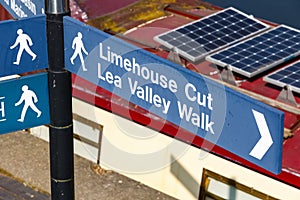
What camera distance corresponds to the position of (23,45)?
6.75 meters

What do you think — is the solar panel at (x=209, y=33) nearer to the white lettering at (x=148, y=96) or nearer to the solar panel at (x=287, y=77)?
the solar panel at (x=287, y=77)

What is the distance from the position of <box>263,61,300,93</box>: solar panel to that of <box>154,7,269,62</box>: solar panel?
1.68 metres

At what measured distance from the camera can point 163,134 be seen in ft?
44.9

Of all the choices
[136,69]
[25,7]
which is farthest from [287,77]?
[136,69]

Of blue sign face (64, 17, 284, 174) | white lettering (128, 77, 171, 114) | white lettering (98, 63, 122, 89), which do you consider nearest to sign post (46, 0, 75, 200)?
blue sign face (64, 17, 284, 174)

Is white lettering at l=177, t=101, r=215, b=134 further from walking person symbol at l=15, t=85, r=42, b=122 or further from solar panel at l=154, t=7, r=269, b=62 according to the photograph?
solar panel at l=154, t=7, r=269, b=62

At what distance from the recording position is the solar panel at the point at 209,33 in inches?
583

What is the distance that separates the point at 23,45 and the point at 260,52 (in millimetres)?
8959

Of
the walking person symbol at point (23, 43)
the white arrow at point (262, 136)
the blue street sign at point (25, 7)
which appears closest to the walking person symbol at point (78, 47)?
the walking person symbol at point (23, 43)

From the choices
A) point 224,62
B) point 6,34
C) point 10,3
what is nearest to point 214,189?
point 224,62

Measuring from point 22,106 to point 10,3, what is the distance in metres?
1.67

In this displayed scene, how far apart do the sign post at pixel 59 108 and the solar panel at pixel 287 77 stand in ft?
24.7

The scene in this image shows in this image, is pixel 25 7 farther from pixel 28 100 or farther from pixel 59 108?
pixel 59 108

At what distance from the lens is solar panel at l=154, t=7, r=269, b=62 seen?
1482 centimetres
